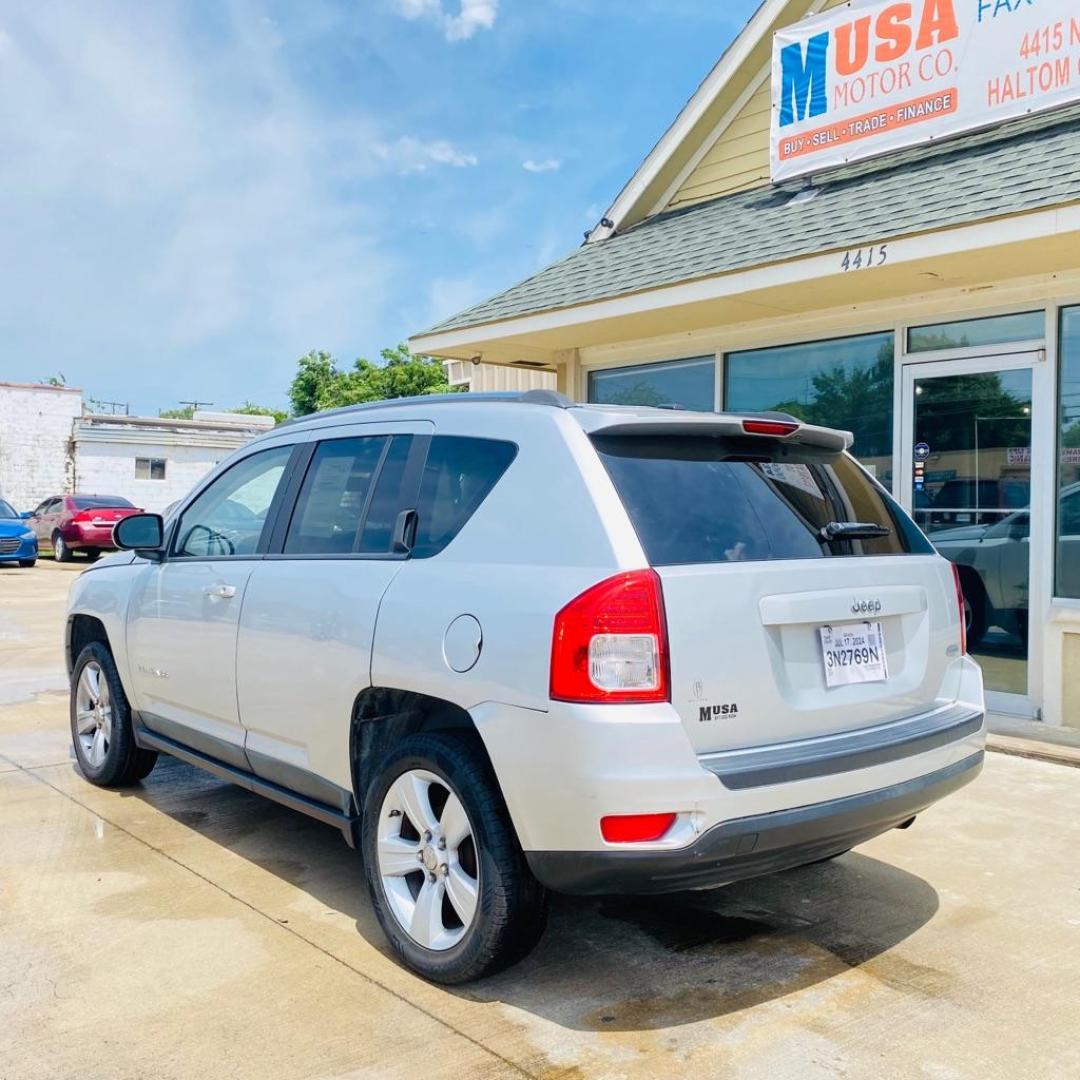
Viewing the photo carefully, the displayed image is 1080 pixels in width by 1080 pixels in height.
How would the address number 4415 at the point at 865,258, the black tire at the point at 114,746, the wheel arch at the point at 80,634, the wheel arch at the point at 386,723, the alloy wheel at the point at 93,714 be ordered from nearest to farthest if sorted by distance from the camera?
the wheel arch at the point at 386,723 → the black tire at the point at 114,746 → the alloy wheel at the point at 93,714 → the wheel arch at the point at 80,634 → the address number 4415 at the point at 865,258

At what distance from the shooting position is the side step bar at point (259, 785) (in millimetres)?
3896

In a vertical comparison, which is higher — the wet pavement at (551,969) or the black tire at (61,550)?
the black tire at (61,550)

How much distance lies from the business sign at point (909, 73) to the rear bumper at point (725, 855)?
5.83m

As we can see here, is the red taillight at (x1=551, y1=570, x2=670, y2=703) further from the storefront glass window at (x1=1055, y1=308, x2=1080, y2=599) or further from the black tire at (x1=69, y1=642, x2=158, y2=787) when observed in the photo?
the storefront glass window at (x1=1055, y1=308, x2=1080, y2=599)

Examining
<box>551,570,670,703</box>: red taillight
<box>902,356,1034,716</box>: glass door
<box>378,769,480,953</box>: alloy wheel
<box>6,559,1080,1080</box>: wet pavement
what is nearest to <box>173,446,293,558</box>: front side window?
<box>6,559,1080,1080</box>: wet pavement

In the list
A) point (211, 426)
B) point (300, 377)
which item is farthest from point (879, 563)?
point (300, 377)

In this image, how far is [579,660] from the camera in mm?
2992

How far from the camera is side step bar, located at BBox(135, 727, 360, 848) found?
3.90 m

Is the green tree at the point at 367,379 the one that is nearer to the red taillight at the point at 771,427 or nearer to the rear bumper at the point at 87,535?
the rear bumper at the point at 87,535

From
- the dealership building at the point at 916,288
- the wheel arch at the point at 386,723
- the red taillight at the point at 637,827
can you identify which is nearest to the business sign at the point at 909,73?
the dealership building at the point at 916,288

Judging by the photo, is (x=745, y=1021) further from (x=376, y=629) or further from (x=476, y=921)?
(x=376, y=629)

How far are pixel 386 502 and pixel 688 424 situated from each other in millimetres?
1158

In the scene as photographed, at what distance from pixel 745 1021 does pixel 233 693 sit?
Answer: 2.29 metres

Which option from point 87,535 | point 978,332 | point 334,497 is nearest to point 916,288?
point 978,332
